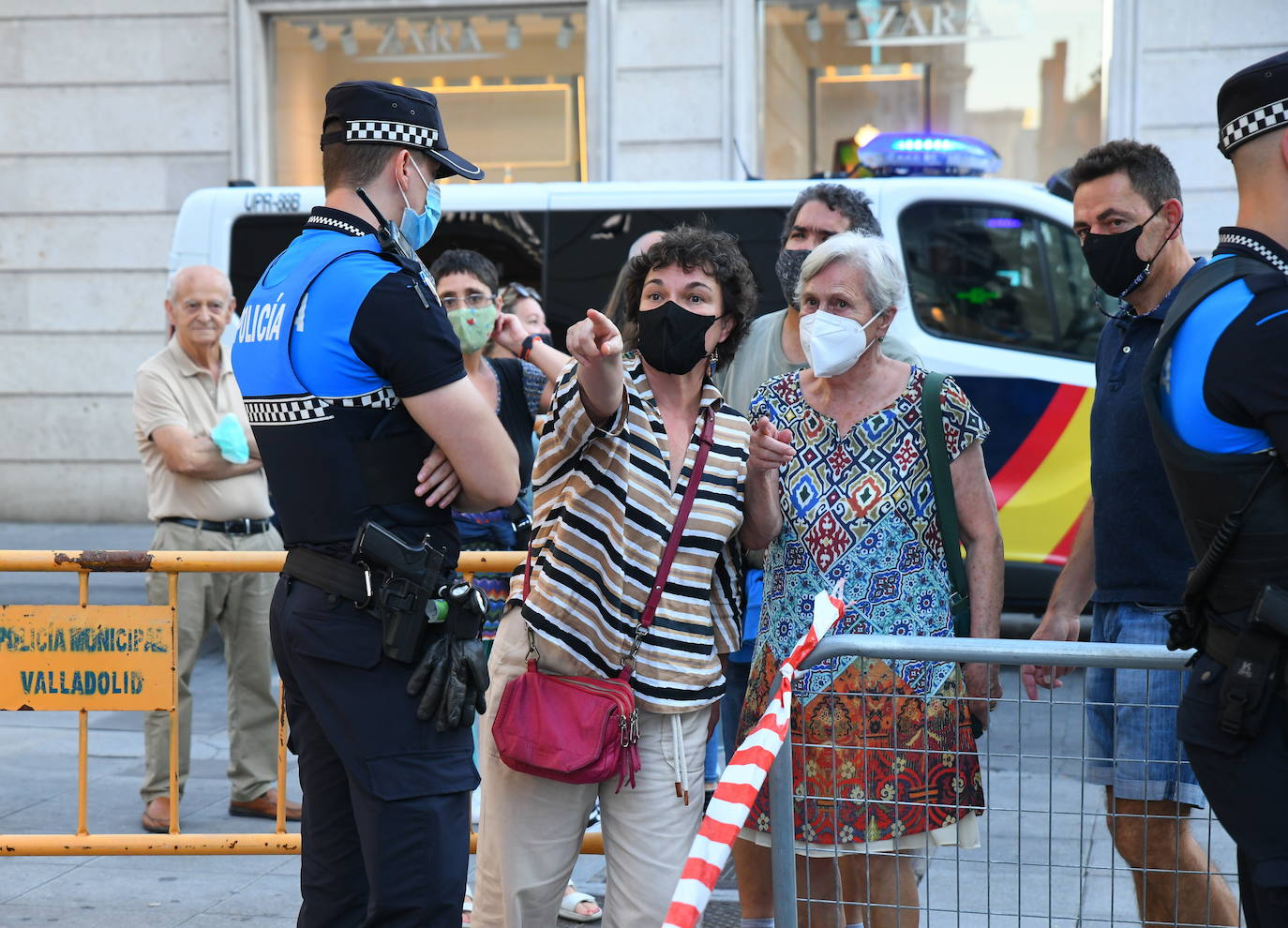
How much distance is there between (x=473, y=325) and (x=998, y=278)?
4.16 metres

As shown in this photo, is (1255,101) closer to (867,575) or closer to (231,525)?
(867,575)

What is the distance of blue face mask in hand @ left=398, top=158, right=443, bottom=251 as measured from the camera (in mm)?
2957

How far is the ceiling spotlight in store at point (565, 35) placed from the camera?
1301cm

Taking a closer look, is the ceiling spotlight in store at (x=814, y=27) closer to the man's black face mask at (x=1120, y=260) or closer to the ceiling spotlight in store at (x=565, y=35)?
the ceiling spotlight in store at (x=565, y=35)

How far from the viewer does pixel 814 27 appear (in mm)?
12734

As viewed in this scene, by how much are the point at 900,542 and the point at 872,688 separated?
342mm

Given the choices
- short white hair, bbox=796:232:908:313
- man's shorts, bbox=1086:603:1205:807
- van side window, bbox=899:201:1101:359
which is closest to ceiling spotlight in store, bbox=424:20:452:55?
van side window, bbox=899:201:1101:359

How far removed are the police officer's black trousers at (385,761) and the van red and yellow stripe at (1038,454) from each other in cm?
548

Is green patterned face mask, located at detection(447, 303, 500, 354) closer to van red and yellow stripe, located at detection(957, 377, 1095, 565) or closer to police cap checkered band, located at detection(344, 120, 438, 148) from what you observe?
police cap checkered band, located at detection(344, 120, 438, 148)

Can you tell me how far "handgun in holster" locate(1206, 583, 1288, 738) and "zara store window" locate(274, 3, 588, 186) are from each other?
11.1m

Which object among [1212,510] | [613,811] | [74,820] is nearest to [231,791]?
[74,820]

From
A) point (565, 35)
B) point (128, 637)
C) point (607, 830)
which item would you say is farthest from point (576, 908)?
point (565, 35)

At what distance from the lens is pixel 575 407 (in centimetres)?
294

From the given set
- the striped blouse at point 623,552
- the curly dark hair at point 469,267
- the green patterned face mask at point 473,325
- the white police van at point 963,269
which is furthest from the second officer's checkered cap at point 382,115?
the white police van at point 963,269
